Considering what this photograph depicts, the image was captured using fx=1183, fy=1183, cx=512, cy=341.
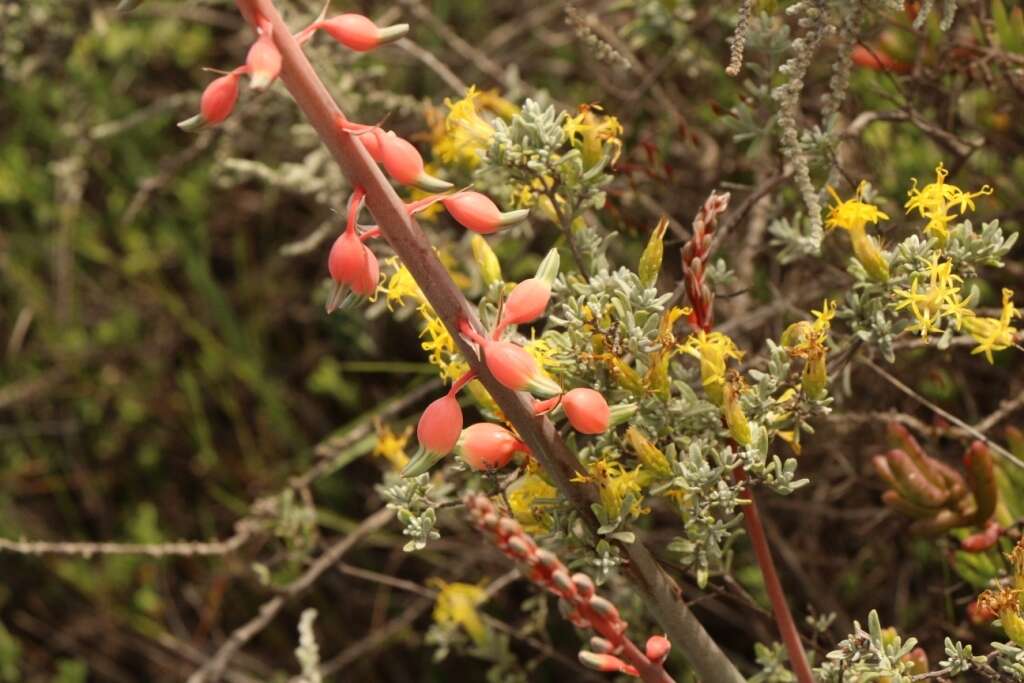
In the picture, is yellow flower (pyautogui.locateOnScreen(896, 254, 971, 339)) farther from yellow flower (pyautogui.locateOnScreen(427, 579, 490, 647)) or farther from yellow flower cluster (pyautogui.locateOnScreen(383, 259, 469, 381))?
yellow flower (pyautogui.locateOnScreen(427, 579, 490, 647))

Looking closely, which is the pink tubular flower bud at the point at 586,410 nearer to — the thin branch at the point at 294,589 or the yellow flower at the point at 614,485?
the yellow flower at the point at 614,485

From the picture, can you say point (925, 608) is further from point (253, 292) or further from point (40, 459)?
point (40, 459)

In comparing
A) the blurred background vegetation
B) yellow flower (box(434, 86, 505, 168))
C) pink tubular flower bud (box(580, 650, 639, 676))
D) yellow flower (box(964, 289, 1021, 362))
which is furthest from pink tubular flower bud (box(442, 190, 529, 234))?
the blurred background vegetation

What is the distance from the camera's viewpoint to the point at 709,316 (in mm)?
1284

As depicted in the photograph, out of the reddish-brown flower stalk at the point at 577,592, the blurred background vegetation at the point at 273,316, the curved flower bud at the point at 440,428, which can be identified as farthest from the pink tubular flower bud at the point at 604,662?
the blurred background vegetation at the point at 273,316

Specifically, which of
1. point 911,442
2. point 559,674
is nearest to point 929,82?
point 911,442

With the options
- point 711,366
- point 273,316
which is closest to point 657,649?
point 711,366

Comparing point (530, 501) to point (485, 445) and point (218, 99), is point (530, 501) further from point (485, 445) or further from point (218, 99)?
point (218, 99)

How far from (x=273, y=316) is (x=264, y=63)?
201 centimetres

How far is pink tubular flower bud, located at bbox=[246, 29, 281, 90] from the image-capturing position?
2.97ft

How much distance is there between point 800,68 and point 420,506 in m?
0.62

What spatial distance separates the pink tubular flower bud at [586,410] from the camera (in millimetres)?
1103

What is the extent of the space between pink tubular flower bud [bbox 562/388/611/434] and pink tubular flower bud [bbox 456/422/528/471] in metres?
0.08

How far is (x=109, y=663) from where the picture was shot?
2693mm
